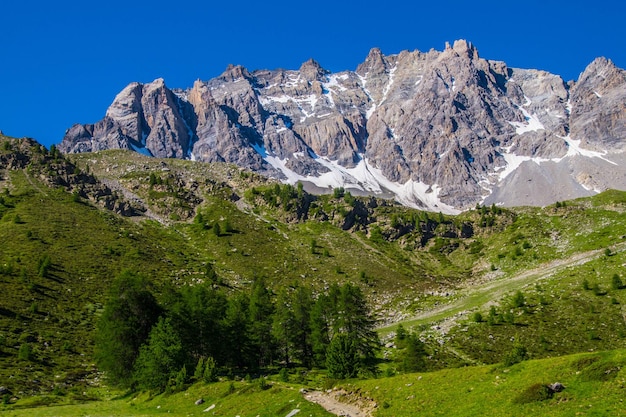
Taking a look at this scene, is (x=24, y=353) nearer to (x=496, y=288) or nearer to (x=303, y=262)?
(x=303, y=262)

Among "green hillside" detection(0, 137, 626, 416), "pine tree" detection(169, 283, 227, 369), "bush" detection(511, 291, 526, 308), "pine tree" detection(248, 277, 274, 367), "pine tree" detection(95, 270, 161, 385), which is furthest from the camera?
"bush" detection(511, 291, 526, 308)

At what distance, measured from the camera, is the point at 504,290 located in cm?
10450

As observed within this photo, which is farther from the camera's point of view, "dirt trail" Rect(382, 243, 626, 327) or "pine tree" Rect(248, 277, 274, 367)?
"dirt trail" Rect(382, 243, 626, 327)

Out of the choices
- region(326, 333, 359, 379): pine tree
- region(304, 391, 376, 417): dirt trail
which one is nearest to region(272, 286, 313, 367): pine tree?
region(326, 333, 359, 379): pine tree

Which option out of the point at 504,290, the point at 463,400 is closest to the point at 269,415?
the point at 463,400

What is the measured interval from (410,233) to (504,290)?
65.3 metres

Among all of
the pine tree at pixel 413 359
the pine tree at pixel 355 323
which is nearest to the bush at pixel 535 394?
the pine tree at pixel 413 359

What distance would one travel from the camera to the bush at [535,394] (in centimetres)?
2439

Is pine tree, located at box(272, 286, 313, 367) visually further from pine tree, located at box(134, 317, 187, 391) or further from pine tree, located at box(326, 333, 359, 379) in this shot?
pine tree, located at box(326, 333, 359, 379)

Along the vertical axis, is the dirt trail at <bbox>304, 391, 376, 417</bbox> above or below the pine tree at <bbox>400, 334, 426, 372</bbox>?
above

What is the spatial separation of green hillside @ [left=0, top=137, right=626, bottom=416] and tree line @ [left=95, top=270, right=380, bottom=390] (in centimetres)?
308

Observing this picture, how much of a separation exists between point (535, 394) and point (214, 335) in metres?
41.3

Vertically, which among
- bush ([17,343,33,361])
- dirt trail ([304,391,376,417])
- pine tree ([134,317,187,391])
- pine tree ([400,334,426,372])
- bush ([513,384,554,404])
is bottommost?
pine tree ([400,334,426,372])

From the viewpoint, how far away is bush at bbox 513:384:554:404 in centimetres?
2439
